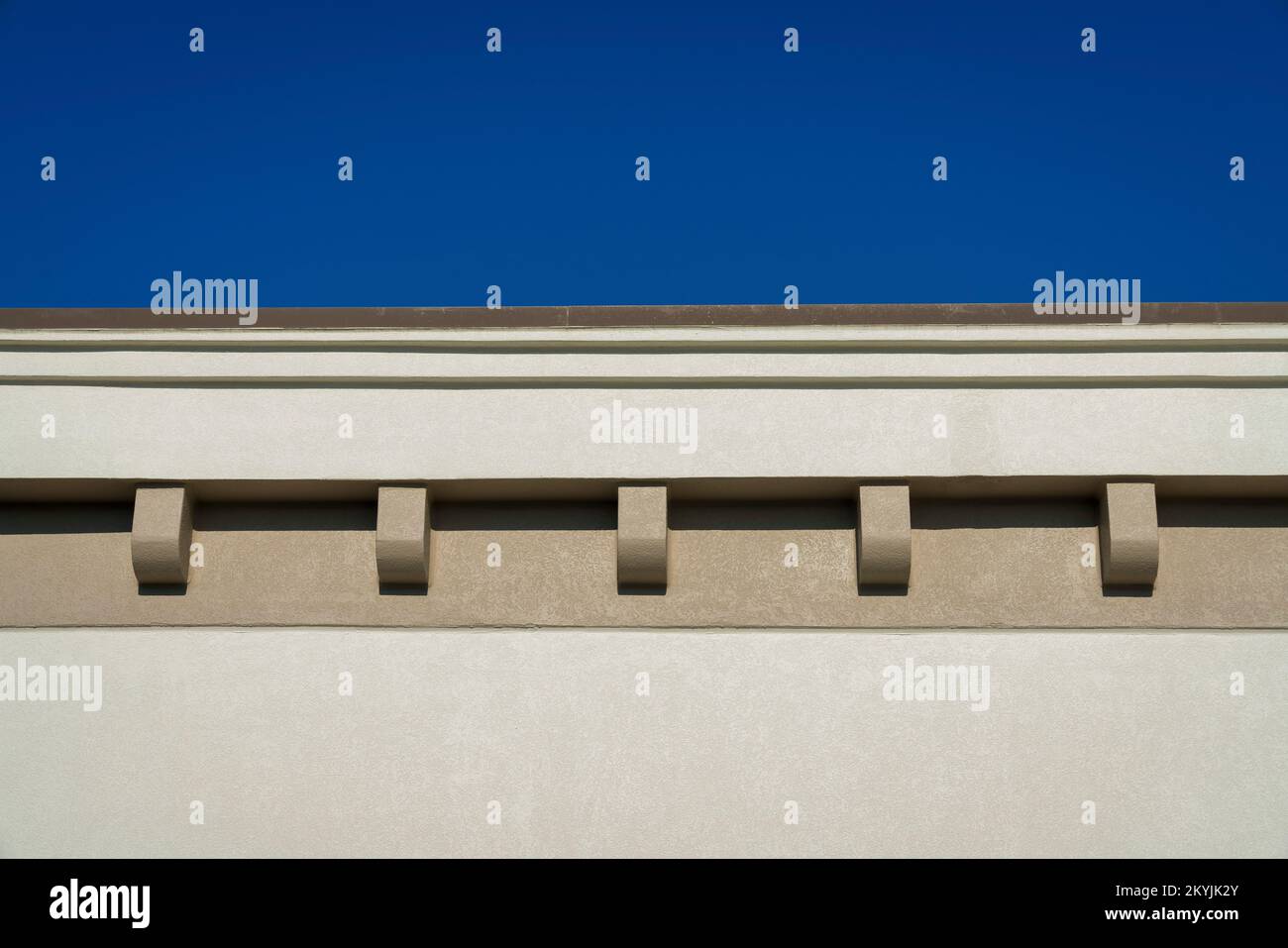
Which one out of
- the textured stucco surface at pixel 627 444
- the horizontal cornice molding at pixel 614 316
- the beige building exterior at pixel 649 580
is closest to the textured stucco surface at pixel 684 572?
the beige building exterior at pixel 649 580

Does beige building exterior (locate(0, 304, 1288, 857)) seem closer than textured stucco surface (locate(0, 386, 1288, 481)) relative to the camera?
Yes

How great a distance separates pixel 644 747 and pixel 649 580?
0.93 meters

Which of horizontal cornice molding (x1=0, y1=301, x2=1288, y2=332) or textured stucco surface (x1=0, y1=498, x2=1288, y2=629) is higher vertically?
horizontal cornice molding (x1=0, y1=301, x2=1288, y2=332)

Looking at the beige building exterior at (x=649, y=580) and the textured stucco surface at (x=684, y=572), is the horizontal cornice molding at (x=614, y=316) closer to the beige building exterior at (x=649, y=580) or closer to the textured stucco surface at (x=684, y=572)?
the beige building exterior at (x=649, y=580)

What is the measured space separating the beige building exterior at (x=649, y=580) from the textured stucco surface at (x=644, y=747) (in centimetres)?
2

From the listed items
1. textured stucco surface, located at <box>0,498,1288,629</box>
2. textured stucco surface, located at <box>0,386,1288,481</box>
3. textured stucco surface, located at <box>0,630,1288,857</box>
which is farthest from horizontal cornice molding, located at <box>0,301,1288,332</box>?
textured stucco surface, located at <box>0,630,1288,857</box>

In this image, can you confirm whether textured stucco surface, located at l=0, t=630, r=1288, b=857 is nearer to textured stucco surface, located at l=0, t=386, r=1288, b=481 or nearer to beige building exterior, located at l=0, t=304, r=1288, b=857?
beige building exterior, located at l=0, t=304, r=1288, b=857

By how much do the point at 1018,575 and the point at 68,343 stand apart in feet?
18.6

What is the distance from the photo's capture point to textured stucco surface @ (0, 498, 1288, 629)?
6059 millimetres

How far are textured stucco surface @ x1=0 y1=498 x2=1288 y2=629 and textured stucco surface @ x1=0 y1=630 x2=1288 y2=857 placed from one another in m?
0.17

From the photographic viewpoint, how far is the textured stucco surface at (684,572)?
19.9 feet

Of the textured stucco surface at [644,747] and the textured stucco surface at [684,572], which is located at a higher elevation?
the textured stucco surface at [684,572]
